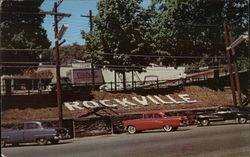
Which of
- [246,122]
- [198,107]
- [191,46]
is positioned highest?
[191,46]

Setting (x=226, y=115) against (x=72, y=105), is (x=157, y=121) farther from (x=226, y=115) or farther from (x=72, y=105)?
(x=72, y=105)

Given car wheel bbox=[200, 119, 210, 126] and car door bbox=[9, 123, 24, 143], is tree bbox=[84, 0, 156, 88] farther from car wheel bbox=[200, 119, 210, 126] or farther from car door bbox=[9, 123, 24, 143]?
car door bbox=[9, 123, 24, 143]

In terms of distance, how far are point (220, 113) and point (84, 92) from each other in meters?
4.24

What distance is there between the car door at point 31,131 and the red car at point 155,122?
7.76ft

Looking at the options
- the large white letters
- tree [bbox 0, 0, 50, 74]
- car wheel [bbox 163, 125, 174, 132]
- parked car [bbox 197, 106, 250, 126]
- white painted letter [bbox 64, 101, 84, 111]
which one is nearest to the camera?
tree [bbox 0, 0, 50, 74]

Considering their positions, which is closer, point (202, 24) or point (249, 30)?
point (249, 30)

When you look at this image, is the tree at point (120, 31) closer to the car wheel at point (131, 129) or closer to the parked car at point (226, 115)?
the car wheel at point (131, 129)

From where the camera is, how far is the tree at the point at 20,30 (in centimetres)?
646

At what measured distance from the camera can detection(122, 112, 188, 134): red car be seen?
7.86 meters

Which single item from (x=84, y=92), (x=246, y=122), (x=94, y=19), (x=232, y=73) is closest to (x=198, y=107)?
(x=232, y=73)

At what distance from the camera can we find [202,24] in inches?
352

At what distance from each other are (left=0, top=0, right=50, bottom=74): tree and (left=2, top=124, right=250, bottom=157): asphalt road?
2152 mm

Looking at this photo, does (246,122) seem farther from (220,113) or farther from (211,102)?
(211,102)

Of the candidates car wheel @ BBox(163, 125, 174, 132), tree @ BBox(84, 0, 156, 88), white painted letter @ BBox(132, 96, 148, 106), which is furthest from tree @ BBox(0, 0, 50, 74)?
car wheel @ BBox(163, 125, 174, 132)
